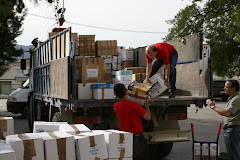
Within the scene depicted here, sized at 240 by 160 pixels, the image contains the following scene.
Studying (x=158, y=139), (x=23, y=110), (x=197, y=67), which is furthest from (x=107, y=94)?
(x=23, y=110)

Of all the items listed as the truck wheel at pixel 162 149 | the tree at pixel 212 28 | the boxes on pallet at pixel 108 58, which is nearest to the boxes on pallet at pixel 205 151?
the truck wheel at pixel 162 149

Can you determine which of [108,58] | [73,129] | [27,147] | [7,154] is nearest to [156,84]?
[108,58]

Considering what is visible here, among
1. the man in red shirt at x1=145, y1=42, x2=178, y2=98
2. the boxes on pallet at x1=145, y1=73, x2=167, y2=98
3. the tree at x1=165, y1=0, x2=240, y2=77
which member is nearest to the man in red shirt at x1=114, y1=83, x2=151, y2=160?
the boxes on pallet at x1=145, y1=73, x2=167, y2=98

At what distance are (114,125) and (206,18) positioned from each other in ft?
81.0

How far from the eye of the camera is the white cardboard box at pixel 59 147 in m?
→ 4.23

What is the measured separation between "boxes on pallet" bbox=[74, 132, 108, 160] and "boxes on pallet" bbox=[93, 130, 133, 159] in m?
0.09

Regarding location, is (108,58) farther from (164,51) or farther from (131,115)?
(131,115)

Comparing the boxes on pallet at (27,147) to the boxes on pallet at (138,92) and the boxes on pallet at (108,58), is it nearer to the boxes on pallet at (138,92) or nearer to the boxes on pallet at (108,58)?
the boxes on pallet at (138,92)

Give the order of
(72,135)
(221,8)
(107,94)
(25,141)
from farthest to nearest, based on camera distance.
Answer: (221,8) → (107,94) → (72,135) → (25,141)

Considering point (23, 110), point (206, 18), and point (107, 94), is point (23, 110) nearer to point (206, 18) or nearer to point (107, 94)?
point (107, 94)

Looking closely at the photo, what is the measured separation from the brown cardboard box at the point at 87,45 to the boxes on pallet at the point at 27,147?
5952 mm

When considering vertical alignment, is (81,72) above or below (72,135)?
above

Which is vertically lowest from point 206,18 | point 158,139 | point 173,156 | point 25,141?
point 173,156

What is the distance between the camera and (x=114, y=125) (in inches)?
287
